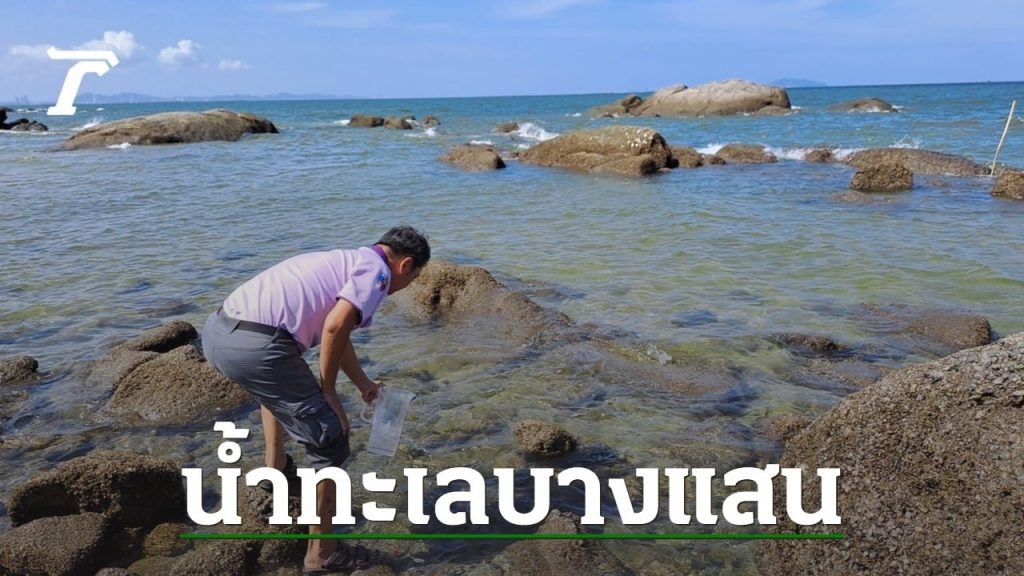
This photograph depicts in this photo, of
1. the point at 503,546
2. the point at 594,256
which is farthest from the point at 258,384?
the point at 594,256

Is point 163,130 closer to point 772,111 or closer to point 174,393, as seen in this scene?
point 174,393

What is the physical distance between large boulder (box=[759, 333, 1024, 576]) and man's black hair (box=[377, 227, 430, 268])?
7.10 feet

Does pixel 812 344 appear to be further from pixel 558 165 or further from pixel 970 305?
pixel 558 165

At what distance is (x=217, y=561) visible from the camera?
338 centimetres

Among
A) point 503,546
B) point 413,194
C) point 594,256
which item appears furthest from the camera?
point 413,194

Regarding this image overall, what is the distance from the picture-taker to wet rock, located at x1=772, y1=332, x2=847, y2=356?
6.28 metres

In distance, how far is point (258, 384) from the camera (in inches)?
Result: 131

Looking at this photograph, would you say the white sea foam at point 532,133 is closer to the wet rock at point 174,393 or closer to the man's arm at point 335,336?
the wet rock at point 174,393

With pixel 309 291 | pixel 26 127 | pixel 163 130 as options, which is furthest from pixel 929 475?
pixel 26 127

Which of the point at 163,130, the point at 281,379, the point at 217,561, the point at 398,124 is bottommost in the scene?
the point at 217,561

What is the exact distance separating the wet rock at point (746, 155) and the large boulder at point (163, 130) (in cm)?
2128

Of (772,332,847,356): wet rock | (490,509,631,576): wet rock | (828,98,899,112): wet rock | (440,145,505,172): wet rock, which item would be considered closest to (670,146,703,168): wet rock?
(440,145,505,172): wet rock

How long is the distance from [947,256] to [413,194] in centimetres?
1034

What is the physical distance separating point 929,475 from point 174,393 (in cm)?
473
